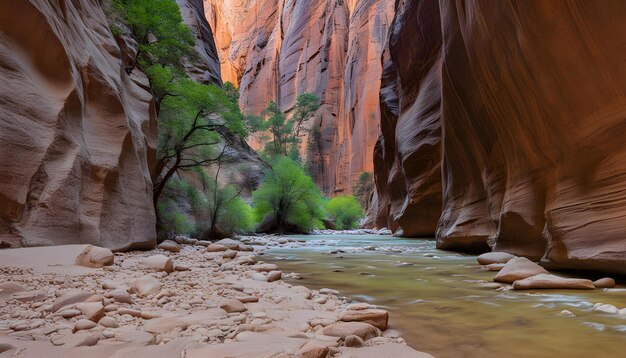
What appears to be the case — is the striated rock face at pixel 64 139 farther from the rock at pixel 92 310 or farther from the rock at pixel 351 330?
the rock at pixel 351 330

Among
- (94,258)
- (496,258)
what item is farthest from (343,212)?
(94,258)

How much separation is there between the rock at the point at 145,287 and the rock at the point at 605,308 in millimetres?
4460

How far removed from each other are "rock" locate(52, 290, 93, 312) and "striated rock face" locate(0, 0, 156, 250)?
3.02 meters

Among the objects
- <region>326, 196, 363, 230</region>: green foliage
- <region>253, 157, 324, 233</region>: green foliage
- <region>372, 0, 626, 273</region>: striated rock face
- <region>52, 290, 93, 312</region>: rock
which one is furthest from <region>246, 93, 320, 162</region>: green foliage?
<region>52, 290, 93, 312</region>: rock

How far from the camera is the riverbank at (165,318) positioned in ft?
7.66

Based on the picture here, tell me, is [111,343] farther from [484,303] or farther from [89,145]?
[89,145]

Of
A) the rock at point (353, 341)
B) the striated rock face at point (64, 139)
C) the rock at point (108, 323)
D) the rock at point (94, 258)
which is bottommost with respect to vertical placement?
the rock at point (353, 341)

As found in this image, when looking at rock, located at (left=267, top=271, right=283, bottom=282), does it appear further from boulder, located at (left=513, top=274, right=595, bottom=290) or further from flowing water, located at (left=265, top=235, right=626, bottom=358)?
boulder, located at (left=513, top=274, right=595, bottom=290)

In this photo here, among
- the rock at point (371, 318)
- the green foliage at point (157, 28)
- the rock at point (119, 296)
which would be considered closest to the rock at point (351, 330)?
the rock at point (371, 318)

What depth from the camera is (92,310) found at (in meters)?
2.87

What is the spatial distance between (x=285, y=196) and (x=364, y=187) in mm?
20510

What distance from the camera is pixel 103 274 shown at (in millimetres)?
4816

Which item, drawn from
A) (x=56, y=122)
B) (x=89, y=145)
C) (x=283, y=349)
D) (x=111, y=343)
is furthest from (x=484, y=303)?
(x=89, y=145)

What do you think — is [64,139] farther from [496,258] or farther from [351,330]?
[496,258]
